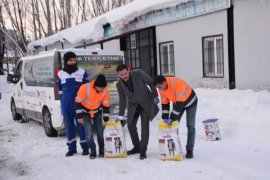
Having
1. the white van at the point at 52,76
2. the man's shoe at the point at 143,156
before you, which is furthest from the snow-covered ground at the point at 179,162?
the white van at the point at 52,76

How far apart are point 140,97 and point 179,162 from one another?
4.37ft

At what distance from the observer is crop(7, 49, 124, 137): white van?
27.2 feet

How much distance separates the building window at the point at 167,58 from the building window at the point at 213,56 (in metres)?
2.35

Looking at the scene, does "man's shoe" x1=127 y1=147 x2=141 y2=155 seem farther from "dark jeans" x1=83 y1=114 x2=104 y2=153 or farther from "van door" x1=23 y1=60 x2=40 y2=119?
"van door" x1=23 y1=60 x2=40 y2=119

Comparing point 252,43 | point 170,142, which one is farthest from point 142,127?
point 252,43

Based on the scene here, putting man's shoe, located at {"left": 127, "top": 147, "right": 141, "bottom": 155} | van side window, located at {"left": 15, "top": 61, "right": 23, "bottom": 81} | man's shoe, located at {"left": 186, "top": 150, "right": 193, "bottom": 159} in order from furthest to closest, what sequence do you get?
van side window, located at {"left": 15, "top": 61, "right": 23, "bottom": 81} < man's shoe, located at {"left": 127, "top": 147, "right": 141, "bottom": 155} < man's shoe, located at {"left": 186, "top": 150, "right": 193, "bottom": 159}

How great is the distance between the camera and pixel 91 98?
21.3ft

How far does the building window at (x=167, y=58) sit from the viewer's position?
16.1 metres

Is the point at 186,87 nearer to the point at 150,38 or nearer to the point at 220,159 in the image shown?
the point at 220,159

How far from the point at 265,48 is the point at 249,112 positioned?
3167 mm

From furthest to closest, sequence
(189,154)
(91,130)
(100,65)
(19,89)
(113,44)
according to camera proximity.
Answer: (113,44)
(19,89)
(100,65)
(91,130)
(189,154)

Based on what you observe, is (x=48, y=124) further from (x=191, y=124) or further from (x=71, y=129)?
(x=191, y=124)

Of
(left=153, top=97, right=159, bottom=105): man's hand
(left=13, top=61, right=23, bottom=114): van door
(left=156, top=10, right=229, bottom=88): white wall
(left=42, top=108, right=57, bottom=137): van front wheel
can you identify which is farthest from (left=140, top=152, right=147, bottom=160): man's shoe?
(left=156, top=10, right=229, bottom=88): white wall

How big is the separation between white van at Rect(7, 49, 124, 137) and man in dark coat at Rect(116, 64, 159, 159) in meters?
2.06
